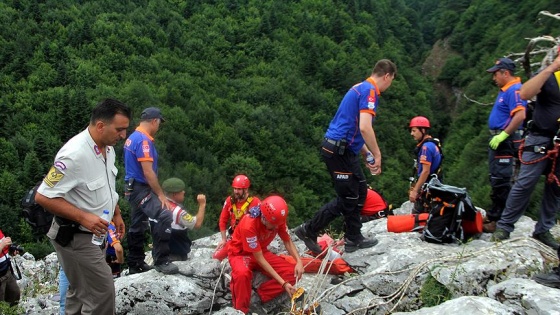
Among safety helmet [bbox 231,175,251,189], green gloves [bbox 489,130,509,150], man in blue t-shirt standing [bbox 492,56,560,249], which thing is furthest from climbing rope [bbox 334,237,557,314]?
safety helmet [bbox 231,175,251,189]

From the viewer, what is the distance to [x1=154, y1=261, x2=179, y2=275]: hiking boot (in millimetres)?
5562

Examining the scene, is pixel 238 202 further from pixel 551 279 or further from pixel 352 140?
pixel 551 279

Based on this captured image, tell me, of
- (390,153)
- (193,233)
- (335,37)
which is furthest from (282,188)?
(335,37)

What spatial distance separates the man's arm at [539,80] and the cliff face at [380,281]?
4.76 ft

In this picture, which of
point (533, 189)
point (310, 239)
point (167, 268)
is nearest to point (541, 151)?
point (533, 189)

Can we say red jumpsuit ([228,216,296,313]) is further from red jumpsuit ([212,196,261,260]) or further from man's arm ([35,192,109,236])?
man's arm ([35,192,109,236])

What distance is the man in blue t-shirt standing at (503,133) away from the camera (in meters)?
6.10

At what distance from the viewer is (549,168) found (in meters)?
5.26

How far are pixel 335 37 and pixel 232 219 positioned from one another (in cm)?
6045

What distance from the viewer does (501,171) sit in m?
6.33

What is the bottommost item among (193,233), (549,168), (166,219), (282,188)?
(282,188)

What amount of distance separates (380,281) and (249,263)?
1317mm

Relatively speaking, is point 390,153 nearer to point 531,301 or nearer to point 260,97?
point 260,97

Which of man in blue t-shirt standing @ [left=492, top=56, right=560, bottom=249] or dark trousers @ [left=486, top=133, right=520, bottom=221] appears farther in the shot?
dark trousers @ [left=486, top=133, right=520, bottom=221]
